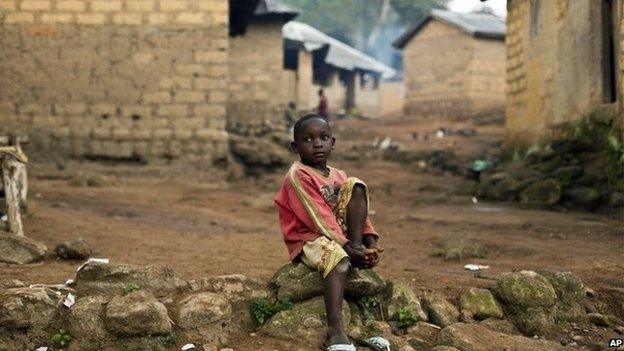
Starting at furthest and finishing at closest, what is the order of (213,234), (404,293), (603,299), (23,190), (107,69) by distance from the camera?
(107,69), (213,234), (23,190), (603,299), (404,293)

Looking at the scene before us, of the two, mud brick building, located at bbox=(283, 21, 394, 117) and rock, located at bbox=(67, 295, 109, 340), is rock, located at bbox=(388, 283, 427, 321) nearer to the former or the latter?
rock, located at bbox=(67, 295, 109, 340)

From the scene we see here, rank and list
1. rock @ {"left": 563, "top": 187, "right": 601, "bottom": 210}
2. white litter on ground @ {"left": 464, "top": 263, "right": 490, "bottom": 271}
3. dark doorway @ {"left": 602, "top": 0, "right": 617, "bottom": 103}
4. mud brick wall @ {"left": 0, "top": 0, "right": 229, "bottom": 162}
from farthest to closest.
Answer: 1. mud brick wall @ {"left": 0, "top": 0, "right": 229, "bottom": 162}
2. dark doorway @ {"left": 602, "top": 0, "right": 617, "bottom": 103}
3. rock @ {"left": 563, "top": 187, "right": 601, "bottom": 210}
4. white litter on ground @ {"left": 464, "top": 263, "right": 490, "bottom": 271}

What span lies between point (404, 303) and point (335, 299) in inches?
24.4

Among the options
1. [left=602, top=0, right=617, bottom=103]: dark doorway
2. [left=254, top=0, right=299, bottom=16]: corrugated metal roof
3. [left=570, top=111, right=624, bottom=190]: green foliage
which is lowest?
[left=570, top=111, right=624, bottom=190]: green foliage

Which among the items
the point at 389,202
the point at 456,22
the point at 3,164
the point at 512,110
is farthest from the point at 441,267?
the point at 456,22

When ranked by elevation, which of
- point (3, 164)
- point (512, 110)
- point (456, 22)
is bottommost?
point (3, 164)

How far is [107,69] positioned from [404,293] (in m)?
8.52

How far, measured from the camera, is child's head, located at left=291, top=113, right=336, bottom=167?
322 centimetres

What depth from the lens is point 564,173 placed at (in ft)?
26.0

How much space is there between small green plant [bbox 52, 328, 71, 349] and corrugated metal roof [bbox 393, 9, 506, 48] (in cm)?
2094

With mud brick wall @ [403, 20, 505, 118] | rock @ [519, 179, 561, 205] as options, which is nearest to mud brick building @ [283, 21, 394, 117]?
mud brick wall @ [403, 20, 505, 118]

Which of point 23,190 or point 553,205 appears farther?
point 553,205

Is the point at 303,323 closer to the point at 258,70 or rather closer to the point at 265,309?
the point at 265,309

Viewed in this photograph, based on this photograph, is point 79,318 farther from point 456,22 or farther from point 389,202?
point 456,22
